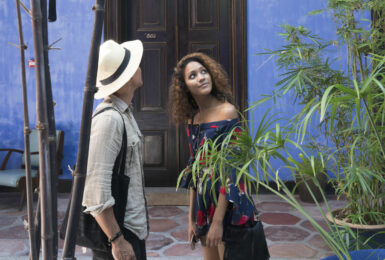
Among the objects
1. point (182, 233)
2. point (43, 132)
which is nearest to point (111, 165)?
point (43, 132)

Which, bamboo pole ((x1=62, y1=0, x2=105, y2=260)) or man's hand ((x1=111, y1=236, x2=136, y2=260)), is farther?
man's hand ((x1=111, y1=236, x2=136, y2=260))

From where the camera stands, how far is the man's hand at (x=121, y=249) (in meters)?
1.85

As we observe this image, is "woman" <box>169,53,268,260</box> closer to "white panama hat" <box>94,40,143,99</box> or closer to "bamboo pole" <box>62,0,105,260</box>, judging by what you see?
"white panama hat" <box>94,40,143,99</box>

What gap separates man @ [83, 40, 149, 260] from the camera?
5.90 ft

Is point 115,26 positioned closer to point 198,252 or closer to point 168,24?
point 168,24

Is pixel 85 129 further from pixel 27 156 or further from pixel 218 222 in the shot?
pixel 218 222

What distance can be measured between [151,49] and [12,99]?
207 centimetres

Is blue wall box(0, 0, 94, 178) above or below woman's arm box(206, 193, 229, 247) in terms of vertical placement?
Answer: above

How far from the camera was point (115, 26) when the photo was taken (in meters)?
6.31

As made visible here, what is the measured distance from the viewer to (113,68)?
201 cm

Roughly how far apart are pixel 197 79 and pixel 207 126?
27 centimetres

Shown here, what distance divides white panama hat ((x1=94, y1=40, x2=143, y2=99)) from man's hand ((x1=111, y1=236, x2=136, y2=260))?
0.61 meters

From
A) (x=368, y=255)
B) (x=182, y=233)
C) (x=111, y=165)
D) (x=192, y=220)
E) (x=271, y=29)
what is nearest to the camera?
(x=368, y=255)

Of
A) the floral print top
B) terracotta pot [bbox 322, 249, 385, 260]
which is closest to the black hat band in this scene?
the floral print top
